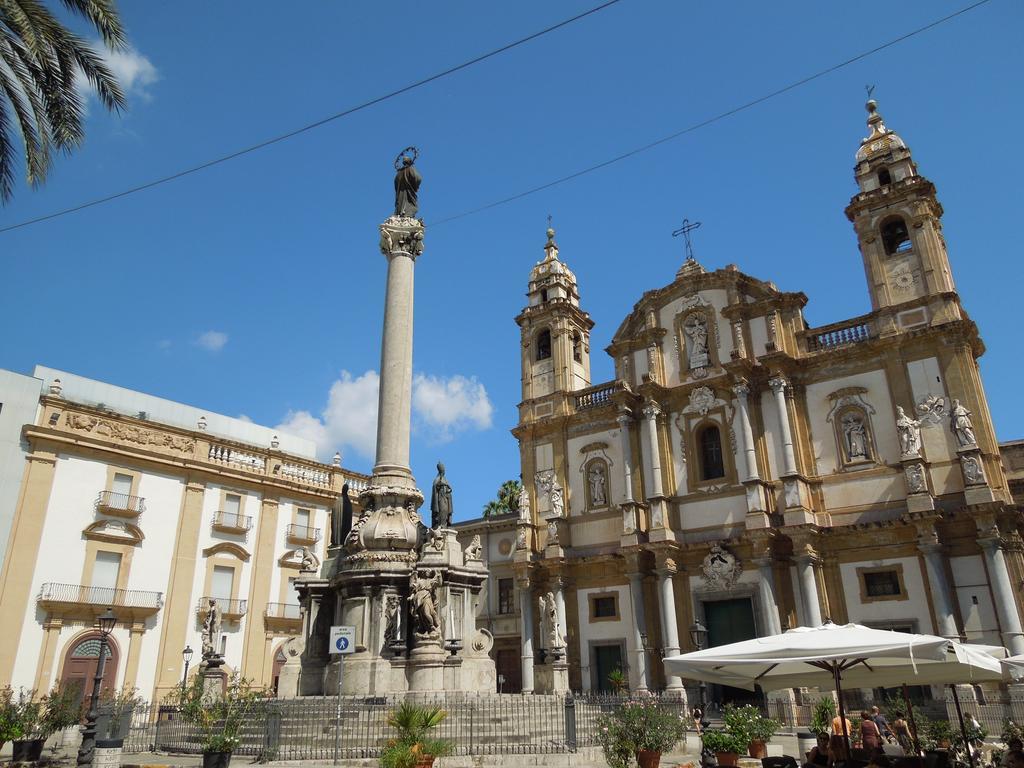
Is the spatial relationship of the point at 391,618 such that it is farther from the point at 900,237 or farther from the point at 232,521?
the point at 900,237

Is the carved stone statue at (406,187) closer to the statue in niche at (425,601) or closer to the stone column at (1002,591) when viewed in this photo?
the statue in niche at (425,601)

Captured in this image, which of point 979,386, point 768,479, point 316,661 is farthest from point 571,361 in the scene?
point 316,661

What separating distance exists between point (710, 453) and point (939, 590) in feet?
29.8

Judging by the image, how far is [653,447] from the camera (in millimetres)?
29625

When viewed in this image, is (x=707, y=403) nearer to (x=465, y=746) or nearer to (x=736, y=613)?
(x=736, y=613)

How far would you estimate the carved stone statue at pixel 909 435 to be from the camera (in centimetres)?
2422

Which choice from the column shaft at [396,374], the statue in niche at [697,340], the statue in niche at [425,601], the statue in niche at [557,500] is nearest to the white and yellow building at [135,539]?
the statue in niche at [557,500]

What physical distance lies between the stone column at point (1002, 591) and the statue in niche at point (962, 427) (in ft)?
8.68

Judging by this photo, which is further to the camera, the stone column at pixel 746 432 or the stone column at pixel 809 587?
the stone column at pixel 746 432

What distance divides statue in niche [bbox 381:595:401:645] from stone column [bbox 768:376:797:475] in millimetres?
16055

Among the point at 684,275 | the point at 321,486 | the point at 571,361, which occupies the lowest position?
the point at 321,486

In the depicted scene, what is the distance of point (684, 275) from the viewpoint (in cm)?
3173

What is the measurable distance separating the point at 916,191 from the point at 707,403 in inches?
419

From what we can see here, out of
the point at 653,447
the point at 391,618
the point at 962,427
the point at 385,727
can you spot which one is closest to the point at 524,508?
the point at 653,447
